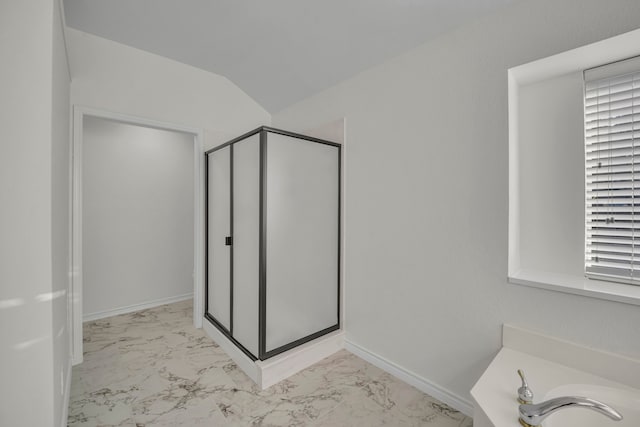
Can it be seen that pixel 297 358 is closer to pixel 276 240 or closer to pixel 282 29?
pixel 276 240

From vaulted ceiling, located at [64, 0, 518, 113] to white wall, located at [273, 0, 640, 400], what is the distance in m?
0.13

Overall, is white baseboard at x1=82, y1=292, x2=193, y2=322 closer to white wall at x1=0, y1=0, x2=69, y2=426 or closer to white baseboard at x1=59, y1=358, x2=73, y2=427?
white baseboard at x1=59, y1=358, x2=73, y2=427

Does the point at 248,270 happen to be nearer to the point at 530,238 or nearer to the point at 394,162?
the point at 394,162

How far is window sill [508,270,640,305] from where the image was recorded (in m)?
1.18

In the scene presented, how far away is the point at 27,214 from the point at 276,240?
126cm

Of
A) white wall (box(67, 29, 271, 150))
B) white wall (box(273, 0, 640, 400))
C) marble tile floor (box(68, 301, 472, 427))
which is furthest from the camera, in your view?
white wall (box(67, 29, 271, 150))

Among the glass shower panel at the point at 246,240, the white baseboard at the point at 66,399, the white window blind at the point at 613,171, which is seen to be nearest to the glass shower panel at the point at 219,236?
the glass shower panel at the point at 246,240

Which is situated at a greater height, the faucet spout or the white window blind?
the white window blind

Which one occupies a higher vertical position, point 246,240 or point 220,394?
point 246,240

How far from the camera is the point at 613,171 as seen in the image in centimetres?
132

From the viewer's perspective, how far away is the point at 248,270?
82.8 inches

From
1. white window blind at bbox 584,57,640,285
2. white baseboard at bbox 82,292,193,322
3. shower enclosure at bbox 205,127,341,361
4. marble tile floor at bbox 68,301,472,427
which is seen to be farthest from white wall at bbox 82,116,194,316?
white window blind at bbox 584,57,640,285

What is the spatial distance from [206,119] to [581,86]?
283 centimetres

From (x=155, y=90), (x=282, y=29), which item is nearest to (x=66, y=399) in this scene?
(x=155, y=90)
